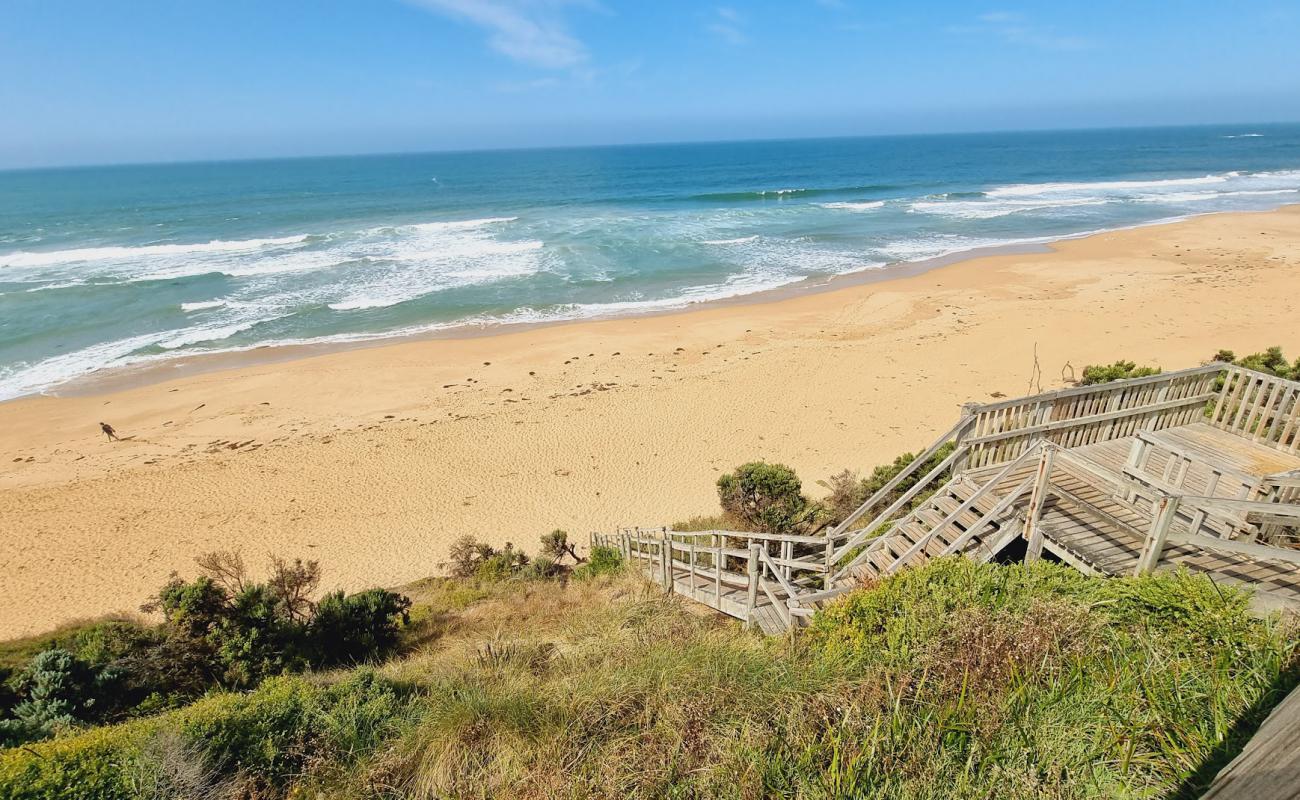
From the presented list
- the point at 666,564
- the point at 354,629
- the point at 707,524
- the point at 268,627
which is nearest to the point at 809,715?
the point at 666,564

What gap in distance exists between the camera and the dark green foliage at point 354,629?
29.2 ft

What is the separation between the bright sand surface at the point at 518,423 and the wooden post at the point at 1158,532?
31.1 ft

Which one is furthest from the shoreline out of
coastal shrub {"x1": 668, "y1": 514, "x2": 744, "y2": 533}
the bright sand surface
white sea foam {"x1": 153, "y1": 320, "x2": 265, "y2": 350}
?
coastal shrub {"x1": 668, "y1": 514, "x2": 744, "y2": 533}

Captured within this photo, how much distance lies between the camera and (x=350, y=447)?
17891 millimetres

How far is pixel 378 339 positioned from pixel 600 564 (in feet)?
63.8

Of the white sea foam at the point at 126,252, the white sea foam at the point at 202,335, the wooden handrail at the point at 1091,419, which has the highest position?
the white sea foam at the point at 126,252

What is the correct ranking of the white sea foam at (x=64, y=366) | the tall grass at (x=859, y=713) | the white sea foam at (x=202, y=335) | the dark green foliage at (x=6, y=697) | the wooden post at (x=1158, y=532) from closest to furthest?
the tall grass at (x=859, y=713) → the wooden post at (x=1158, y=532) → the dark green foliage at (x=6, y=697) → the white sea foam at (x=64, y=366) → the white sea foam at (x=202, y=335)

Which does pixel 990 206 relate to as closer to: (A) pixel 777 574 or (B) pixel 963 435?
(B) pixel 963 435

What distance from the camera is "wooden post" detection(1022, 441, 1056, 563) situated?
19.7ft

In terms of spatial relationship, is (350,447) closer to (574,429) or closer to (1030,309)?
(574,429)

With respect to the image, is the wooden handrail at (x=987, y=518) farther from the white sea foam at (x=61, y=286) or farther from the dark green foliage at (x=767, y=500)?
the white sea foam at (x=61, y=286)

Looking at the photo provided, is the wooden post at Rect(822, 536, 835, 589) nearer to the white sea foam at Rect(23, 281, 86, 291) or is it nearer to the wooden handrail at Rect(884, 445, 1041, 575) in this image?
the wooden handrail at Rect(884, 445, 1041, 575)

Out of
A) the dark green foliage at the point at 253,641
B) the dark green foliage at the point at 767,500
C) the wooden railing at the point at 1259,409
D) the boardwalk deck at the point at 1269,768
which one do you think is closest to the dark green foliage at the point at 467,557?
the dark green foliage at the point at 253,641

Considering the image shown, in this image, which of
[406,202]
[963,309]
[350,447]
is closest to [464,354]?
[350,447]
